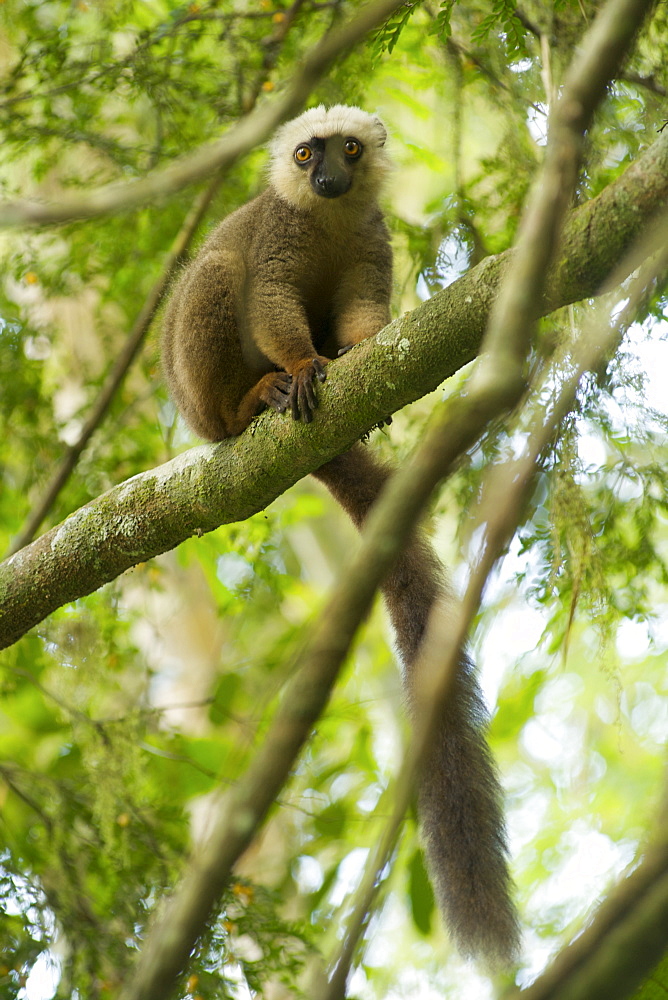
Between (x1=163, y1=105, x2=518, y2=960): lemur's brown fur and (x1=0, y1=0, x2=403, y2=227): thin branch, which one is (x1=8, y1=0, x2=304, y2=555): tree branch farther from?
(x1=0, y1=0, x2=403, y2=227): thin branch

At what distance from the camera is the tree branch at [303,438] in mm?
2383

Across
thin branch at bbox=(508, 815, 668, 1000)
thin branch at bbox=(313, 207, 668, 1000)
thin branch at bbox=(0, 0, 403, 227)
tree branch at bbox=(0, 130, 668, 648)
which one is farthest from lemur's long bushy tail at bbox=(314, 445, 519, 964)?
thin branch at bbox=(0, 0, 403, 227)

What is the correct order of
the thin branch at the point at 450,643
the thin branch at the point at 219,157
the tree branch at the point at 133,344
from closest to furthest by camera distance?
the thin branch at the point at 450,643 < the thin branch at the point at 219,157 < the tree branch at the point at 133,344

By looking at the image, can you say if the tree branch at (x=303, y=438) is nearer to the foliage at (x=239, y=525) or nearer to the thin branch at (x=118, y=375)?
the foliage at (x=239, y=525)

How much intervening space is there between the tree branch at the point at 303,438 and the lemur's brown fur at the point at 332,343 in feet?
0.60

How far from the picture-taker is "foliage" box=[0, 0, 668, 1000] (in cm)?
365

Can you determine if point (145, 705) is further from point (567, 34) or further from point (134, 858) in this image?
point (567, 34)

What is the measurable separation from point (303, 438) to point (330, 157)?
7.06 ft

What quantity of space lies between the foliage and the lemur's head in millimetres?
380

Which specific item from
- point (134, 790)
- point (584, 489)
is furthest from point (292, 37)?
point (134, 790)

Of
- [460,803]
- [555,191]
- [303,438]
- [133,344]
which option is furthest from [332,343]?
[555,191]

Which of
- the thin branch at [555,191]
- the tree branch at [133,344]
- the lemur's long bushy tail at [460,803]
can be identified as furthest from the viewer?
the tree branch at [133,344]

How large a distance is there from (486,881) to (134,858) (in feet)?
8.13

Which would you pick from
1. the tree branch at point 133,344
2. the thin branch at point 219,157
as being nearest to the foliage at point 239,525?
the tree branch at point 133,344
